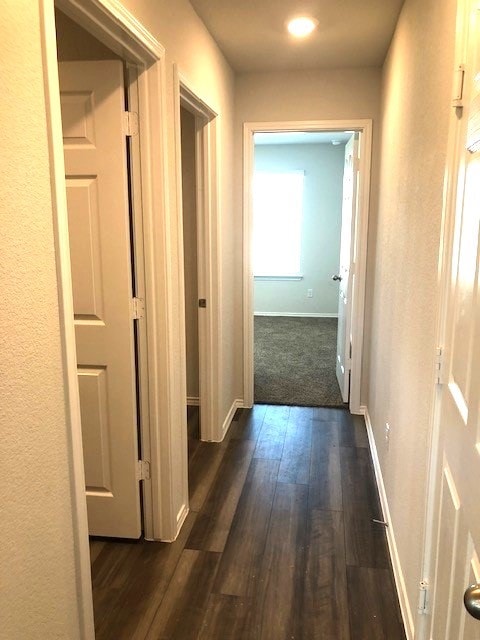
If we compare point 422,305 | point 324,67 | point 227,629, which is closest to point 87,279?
point 422,305

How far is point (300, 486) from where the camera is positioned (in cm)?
284

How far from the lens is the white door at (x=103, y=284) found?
1992 millimetres

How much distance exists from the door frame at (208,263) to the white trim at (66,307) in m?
1.64

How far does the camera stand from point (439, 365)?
1446 mm

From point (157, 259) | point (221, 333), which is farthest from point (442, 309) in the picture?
point (221, 333)

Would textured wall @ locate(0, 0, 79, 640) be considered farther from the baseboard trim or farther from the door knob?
A: the baseboard trim

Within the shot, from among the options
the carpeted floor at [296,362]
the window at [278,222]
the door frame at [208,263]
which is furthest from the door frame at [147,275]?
the window at [278,222]

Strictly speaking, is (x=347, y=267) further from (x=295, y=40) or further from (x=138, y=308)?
(x=138, y=308)

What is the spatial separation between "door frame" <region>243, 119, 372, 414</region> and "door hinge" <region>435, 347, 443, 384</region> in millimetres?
2250

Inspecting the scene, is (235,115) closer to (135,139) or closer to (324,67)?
(324,67)

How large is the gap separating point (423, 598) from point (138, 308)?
148 cm

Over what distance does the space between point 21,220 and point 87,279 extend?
100 cm

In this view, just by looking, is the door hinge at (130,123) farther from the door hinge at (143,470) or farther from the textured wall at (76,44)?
the door hinge at (143,470)

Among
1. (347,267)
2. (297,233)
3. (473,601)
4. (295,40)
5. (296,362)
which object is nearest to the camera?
(473,601)
